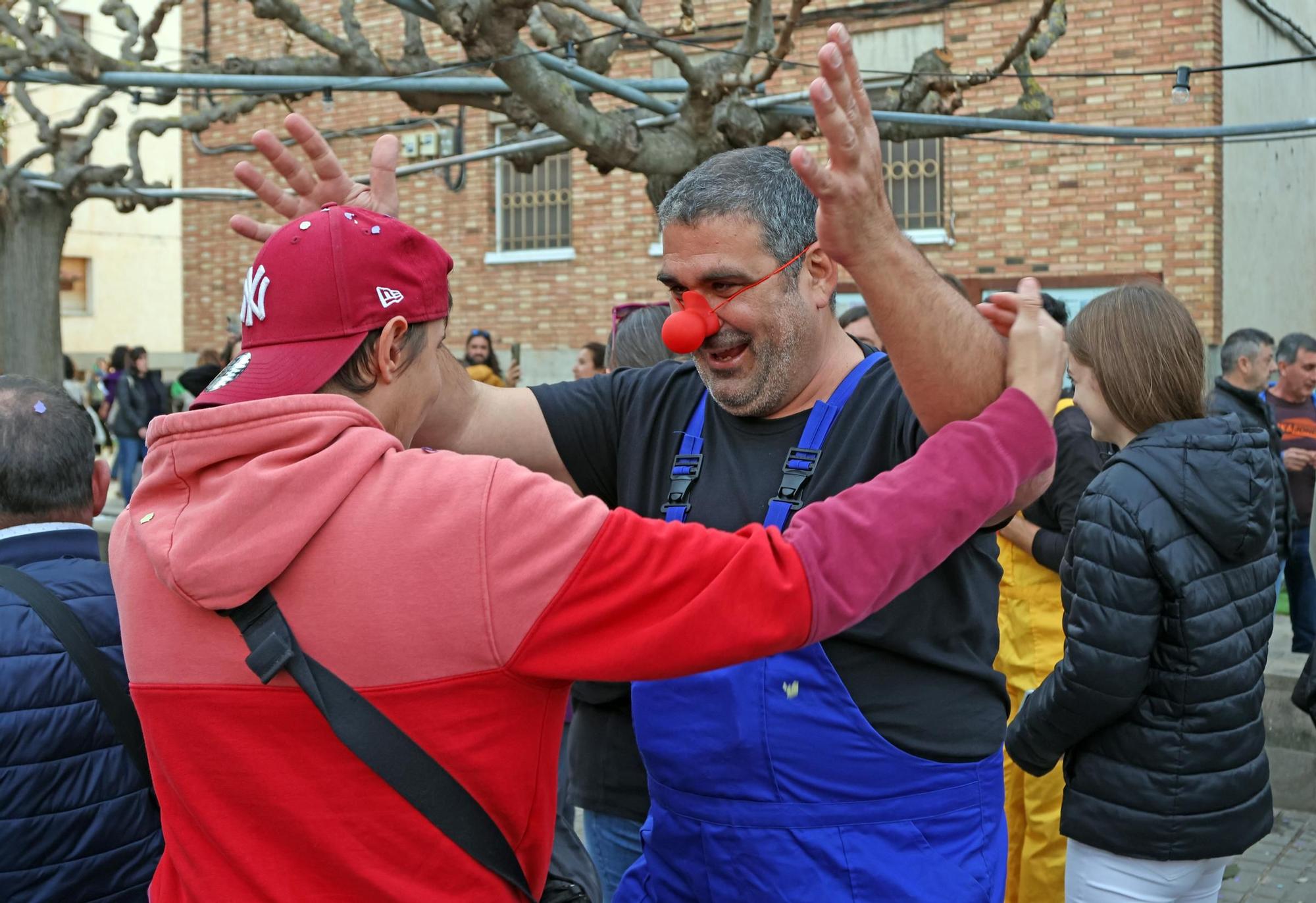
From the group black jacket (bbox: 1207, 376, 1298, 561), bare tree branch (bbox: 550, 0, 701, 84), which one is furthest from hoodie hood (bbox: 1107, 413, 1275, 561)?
bare tree branch (bbox: 550, 0, 701, 84)

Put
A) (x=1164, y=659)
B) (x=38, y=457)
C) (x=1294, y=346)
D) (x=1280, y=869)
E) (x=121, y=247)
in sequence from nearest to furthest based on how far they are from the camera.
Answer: (x=38, y=457), (x=1164, y=659), (x=1280, y=869), (x=1294, y=346), (x=121, y=247)

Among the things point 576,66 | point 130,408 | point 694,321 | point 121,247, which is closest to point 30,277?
point 130,408

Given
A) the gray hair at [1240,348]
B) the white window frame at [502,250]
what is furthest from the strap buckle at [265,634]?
the white window frame at [502,250]

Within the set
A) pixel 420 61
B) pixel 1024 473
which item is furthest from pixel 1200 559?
pixel 420 61

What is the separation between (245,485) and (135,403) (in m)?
14.8

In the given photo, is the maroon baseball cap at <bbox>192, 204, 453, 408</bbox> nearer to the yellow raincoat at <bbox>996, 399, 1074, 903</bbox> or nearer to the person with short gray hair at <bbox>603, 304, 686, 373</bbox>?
the person with short gray hair at <bbox>603, 304, 686, 373</bbox>

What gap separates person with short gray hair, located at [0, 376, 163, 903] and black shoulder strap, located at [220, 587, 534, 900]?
109 cm

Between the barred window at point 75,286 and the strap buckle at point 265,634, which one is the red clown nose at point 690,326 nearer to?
the strap buckle at point 265,634

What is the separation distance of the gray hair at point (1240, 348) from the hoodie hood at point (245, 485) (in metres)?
6.93

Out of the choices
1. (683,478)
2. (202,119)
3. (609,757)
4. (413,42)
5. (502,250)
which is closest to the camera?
(683,478)

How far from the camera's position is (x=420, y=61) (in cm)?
830

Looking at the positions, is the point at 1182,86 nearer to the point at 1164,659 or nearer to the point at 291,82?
the point at 291,82

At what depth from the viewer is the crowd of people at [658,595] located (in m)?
1.52

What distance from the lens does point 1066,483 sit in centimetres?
444
